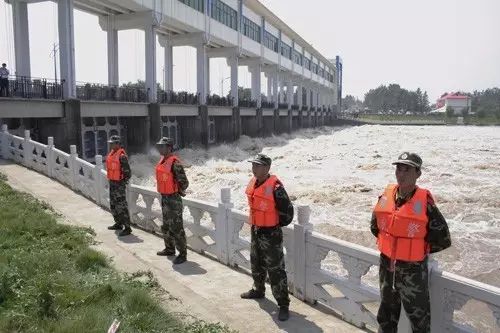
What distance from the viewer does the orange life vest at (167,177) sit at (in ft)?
21.1

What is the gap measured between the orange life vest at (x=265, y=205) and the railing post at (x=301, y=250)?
516mm

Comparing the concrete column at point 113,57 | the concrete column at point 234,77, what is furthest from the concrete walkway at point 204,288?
the concrete column at point 234,77

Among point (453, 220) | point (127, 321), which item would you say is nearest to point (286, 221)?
point (127, 321)

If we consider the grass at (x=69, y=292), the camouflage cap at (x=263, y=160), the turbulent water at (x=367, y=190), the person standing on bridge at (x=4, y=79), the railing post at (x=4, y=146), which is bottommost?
the turbulent water at (x=367, y=190)

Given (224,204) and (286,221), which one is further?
(224,204)

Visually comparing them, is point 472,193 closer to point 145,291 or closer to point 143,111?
point 145,291

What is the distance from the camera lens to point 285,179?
20.2 m

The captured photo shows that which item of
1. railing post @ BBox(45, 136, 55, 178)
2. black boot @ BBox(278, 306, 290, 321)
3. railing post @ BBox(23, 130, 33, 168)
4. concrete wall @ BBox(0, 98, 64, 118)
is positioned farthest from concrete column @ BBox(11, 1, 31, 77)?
black boot @ BBox(278, 306, 290, 321)

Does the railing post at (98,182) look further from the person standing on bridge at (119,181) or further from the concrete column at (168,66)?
the concrete column at (168,66)

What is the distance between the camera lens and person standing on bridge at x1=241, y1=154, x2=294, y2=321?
471 cm

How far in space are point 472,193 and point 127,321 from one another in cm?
1443

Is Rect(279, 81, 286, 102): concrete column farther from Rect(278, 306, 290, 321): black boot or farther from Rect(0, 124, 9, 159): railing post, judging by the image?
Rect(278, 306, 290, 321): black boot

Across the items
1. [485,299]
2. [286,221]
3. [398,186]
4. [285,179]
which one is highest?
[398,186]

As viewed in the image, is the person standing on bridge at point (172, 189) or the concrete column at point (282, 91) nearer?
the person standing on bridge at point (172, 189)
